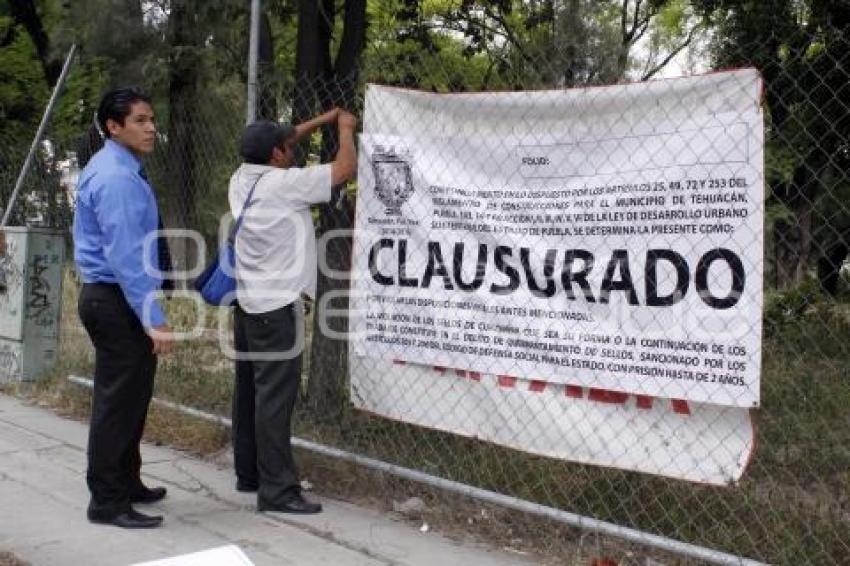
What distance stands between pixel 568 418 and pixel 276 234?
5.28 feet

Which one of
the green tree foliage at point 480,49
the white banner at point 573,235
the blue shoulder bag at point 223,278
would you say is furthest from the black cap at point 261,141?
the green tree foliage at point 480,49

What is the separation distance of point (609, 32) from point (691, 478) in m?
20.1

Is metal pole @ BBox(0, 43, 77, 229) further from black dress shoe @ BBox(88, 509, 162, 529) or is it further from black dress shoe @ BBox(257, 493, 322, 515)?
black dress shoe @ BBox(257, 493, 322, 515)

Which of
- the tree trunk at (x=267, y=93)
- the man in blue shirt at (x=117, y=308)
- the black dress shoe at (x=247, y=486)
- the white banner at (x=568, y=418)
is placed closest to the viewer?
the white banner at (x=568, y=418)

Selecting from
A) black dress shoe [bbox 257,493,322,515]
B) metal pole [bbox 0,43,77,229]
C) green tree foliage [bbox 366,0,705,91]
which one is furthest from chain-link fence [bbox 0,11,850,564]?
metal pole [bbox 0,43,77,229]

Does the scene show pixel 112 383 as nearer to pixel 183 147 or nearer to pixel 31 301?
pixel 31 301

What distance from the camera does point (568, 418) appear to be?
4000 mm

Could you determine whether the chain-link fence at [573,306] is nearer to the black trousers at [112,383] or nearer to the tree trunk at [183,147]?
the black trousers at [112,383]

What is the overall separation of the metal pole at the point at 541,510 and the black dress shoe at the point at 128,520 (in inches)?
36.2

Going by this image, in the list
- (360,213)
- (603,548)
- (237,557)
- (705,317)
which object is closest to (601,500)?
(603,548)

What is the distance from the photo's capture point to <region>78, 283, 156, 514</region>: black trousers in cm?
438

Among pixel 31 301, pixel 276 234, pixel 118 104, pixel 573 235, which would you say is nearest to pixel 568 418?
pixel 573 235

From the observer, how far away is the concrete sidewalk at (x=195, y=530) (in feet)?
13.5

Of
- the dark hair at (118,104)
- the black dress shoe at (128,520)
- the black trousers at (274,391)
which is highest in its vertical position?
the dark hair at (118,104)
